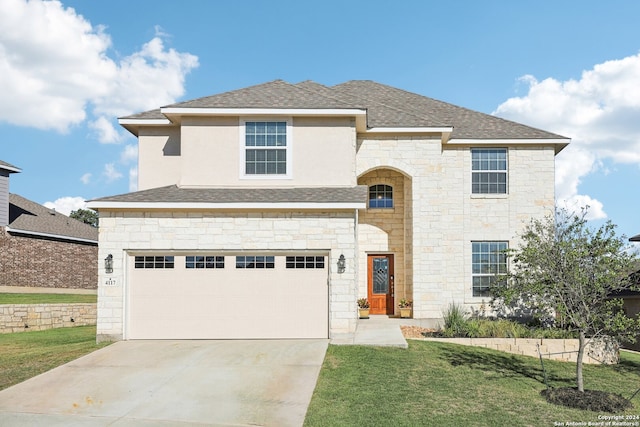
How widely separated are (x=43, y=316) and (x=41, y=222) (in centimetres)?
1092

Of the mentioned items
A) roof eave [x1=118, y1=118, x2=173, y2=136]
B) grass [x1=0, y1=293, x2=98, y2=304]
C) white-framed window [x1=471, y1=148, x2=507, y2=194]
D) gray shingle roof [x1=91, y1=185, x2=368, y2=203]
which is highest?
roof eave [x1=118, y1=118, x2=173, y2=136]

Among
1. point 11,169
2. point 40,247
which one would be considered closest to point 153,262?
point 40,247

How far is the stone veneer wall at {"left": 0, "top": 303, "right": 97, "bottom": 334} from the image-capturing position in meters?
20.7

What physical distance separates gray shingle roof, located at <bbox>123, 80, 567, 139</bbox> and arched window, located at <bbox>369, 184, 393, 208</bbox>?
2.52 meters

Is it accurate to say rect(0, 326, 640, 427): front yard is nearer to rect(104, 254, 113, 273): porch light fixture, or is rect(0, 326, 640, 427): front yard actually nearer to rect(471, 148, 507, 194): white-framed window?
rect(104, 254, 113, 273): porch light fixture

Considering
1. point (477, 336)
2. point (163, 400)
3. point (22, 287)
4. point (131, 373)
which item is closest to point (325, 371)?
point (163, 400)

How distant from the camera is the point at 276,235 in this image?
15164 millimetres

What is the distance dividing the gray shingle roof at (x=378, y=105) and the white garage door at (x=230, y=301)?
511cm

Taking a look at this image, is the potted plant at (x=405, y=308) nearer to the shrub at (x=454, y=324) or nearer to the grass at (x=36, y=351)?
the shrub at (x=454, y=324)

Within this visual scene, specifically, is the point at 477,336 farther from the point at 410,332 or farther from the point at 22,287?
the point at 22,287

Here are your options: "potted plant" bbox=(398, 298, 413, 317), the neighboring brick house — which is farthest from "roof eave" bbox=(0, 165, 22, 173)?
"potted plant" bbox=(398, 298, 413, 317)

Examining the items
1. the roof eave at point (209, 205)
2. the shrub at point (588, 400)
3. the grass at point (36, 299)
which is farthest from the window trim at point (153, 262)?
the grass at point (36, 299)

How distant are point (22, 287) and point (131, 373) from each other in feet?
63.8

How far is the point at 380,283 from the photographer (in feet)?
67.5
